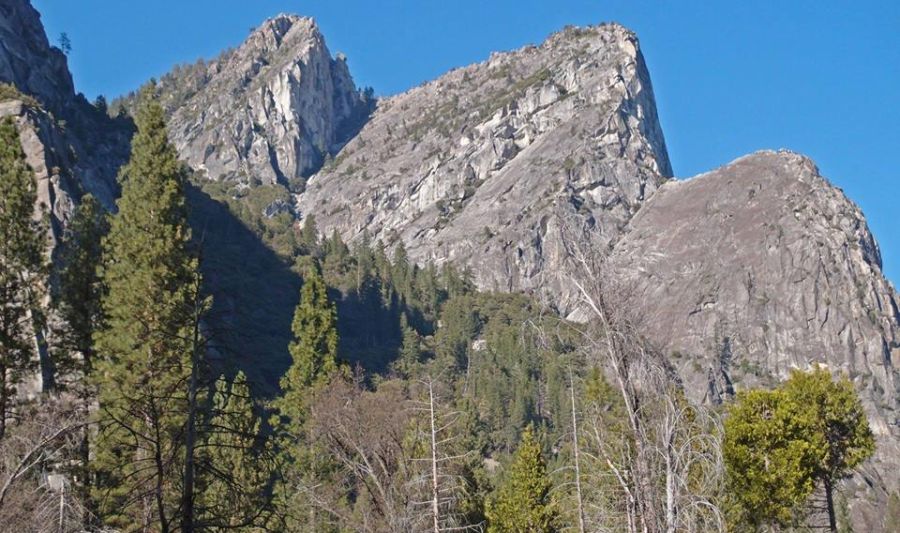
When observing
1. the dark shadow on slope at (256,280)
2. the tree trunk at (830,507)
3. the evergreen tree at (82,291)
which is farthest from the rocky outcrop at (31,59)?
the tree trunk at (830,507)

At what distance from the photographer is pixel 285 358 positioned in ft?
377

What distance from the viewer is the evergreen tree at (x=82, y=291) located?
32406 millimetres

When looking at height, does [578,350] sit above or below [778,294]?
below

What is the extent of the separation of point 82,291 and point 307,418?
50.6ft

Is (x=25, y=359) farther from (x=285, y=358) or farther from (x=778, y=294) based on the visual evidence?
(x=778, y=294)

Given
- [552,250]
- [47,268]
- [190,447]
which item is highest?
[552,250]

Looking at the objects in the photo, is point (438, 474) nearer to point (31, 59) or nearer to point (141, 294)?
point (141, 294)

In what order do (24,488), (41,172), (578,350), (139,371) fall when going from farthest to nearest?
(41,172)
(139,371)
(24,488)
(578,350)

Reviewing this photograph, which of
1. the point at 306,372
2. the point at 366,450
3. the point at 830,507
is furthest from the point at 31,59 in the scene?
the point at 830,507

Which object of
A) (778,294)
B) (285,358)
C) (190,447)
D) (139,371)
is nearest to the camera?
(190,447)

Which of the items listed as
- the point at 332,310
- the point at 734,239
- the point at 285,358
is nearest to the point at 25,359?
the point at 332,310

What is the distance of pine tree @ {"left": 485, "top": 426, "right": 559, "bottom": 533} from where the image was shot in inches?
1699

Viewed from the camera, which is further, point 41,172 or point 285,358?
point 285,358

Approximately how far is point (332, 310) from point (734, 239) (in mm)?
132345
